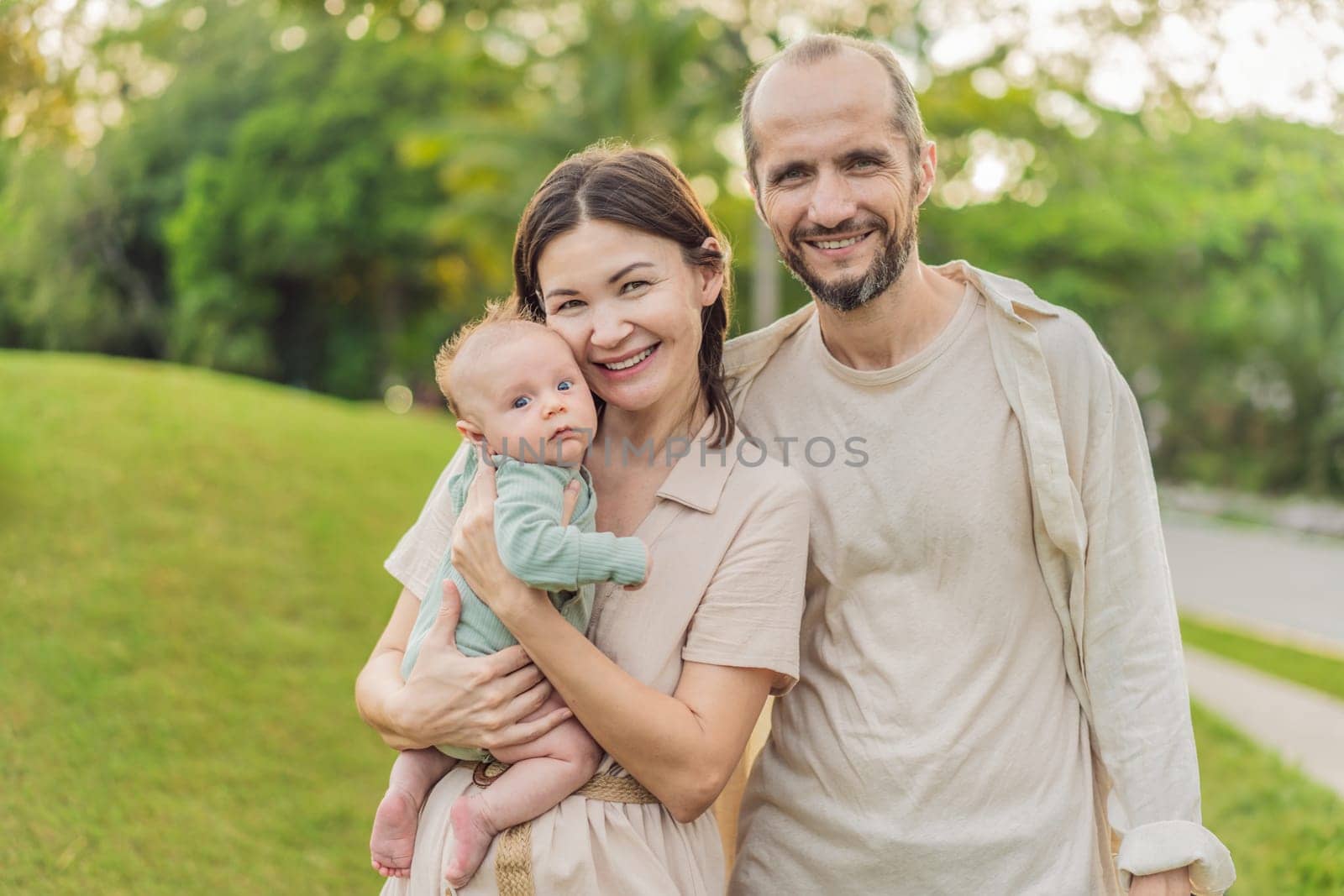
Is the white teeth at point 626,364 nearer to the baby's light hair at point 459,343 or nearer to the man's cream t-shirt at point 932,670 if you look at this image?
the baby's light hair at point 459,343

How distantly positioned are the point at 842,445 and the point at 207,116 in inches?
1095

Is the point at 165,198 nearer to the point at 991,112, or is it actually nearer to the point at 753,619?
the point at 991,112

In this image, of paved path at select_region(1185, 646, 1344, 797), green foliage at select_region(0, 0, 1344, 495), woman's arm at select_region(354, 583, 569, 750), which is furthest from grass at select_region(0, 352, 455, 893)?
paved path at select_region(1185, 646, 1344, 797)

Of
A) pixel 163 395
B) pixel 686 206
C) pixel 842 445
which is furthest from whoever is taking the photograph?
pixel 163 395

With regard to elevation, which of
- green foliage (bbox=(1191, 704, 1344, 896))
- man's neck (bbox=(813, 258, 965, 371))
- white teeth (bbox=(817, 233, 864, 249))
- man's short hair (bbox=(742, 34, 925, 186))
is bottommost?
green foliage (bbox=(1191, 704, 1344, 896))

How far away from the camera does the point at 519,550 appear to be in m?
1.87

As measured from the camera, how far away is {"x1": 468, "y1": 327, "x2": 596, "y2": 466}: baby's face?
6.50 feet

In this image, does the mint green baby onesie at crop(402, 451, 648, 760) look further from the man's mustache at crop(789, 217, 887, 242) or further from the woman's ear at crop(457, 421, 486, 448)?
the man's mustache at crop(789, 217, 887, 242)

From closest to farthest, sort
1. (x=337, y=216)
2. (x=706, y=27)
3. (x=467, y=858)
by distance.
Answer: (x=467, y=858) → (x=706, y=27) → (x=337, y=216)

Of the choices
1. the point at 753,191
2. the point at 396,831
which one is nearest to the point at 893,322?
the point at 753,191

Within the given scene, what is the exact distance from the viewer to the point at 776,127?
2244 mm

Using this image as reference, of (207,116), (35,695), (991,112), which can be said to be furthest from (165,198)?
(35,695)

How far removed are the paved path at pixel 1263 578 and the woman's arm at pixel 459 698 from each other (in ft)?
30.2

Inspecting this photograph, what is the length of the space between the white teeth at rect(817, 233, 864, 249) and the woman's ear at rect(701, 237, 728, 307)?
179mm
